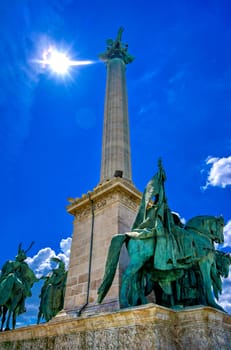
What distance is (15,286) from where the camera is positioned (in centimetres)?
1429

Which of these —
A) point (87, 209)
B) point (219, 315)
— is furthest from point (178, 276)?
point (87, 209)

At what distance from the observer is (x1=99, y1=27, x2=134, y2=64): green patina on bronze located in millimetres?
25594

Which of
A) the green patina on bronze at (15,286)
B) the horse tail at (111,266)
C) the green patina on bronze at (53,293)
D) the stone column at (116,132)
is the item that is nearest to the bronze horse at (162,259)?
the horse tail at (111,266)

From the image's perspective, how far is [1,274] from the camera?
51.4ft

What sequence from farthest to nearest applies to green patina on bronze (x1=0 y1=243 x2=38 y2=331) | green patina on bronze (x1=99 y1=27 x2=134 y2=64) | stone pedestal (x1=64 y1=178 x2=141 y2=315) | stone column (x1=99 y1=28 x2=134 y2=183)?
green patina on bronze (x1=99 y1=27 x2=134 y2=64) → stone column (x1=99 y1=28 x2=134 y2=183) → green patina on bronze (x1=0 y1=243 x2=38 y2=331) → stone pedestal (x1=64 y1=178 x2=141 y2=315)

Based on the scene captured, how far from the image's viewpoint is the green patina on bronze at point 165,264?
25.1ft

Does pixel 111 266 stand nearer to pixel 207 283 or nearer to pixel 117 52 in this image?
pixel 207 283

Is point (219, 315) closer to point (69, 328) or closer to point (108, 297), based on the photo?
point (69, 328)

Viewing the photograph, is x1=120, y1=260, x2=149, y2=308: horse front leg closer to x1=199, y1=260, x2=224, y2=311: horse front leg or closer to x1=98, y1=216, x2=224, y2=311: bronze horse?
x1=98, y1=216, x2=224, y2=311: bronze horse

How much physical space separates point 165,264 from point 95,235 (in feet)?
12.9

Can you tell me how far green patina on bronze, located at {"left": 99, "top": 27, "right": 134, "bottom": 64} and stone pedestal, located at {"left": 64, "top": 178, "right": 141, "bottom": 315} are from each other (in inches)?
671

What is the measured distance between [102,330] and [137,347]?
0.94m

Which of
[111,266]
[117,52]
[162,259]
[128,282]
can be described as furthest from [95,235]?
[117,52]

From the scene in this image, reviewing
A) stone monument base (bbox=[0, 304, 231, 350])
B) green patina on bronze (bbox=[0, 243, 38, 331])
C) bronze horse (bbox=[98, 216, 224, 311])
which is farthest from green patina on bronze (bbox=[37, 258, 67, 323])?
stone monument base (bbox=[0, 304, 231, 350])
